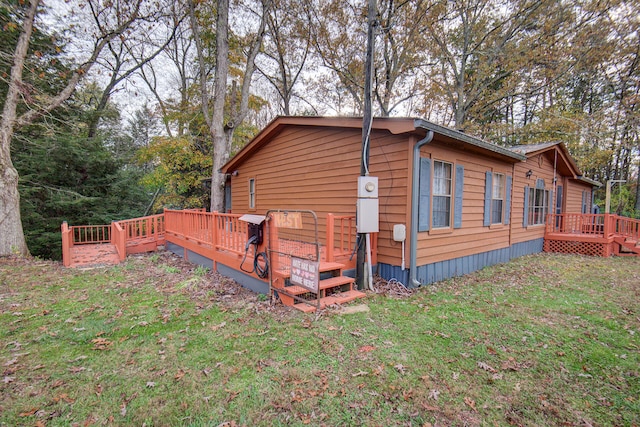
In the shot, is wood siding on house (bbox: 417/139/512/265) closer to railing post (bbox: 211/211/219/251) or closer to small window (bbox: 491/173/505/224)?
small window (bbox: 491/173/505/224)

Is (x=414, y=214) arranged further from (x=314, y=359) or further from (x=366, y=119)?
(x=314, y=359)

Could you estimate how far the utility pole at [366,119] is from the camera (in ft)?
16.2

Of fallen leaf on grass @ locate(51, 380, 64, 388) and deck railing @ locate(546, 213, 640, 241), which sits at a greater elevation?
deck railing @ locate(546, 213, 640, 241)

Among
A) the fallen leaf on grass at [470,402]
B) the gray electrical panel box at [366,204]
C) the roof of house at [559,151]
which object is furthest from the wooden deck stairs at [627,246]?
the fallen leaf on grass at [470,402]

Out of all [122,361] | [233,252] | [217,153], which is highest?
[217,153]

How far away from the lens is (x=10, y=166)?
7.75 m

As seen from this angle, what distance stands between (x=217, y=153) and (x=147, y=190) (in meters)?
9.54

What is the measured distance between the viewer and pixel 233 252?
5.70 meters

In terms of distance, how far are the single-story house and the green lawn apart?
1.15 m

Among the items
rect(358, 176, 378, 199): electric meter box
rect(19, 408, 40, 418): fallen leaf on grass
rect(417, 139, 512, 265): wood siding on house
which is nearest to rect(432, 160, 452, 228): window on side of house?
rect(417, 139, 512, 265): wood siding on house

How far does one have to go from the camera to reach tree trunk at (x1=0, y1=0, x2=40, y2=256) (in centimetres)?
755

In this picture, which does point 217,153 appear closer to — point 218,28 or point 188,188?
point 218,28

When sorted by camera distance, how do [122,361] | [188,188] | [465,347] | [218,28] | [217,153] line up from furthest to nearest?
[188,188], [217,153], [218,28], [465,347], [122,361]

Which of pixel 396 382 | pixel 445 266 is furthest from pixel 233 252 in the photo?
pixel 445 266
